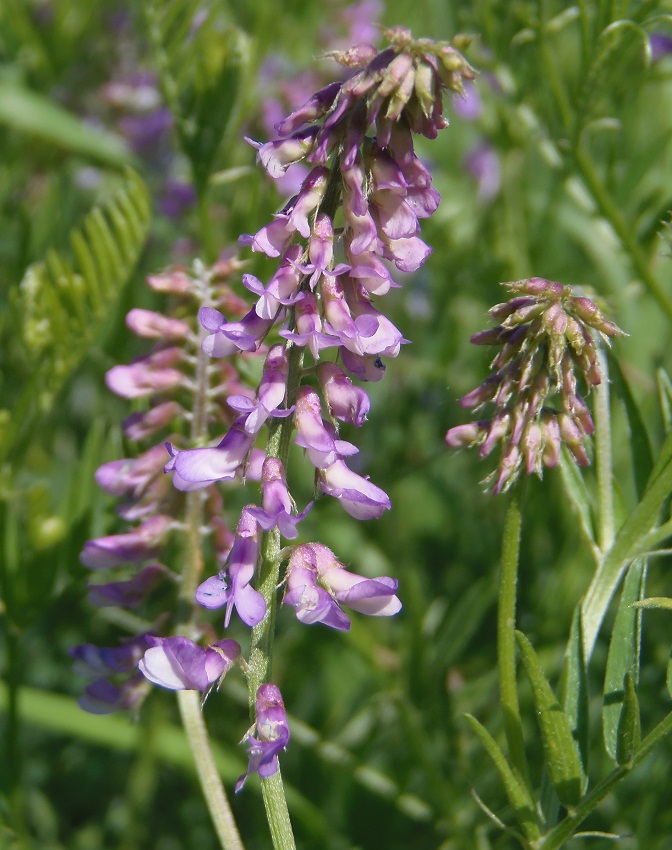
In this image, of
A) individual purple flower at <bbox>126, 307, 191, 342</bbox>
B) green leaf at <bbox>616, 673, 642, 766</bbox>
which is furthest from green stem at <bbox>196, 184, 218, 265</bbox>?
green leaf at <bbox>616, 673, 642, 766</bbox>

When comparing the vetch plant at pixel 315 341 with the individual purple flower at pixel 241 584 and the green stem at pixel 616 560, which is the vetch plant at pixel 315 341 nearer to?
the individual purple flower at pixel 241 584

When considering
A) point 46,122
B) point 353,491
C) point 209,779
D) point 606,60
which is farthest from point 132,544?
point 46,122

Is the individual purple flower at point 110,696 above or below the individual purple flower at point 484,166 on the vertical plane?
below

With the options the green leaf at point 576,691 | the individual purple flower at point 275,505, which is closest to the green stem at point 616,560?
the green leaf at point 576,691

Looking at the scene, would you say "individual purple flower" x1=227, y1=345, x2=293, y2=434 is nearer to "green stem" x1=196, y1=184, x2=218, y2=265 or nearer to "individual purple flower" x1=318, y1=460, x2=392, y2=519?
"individual purple flower" x1=318, y1=460, x2=392, y2=519

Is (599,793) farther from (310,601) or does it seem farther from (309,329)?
(309,329)

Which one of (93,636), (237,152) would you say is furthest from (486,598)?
(237,152)
